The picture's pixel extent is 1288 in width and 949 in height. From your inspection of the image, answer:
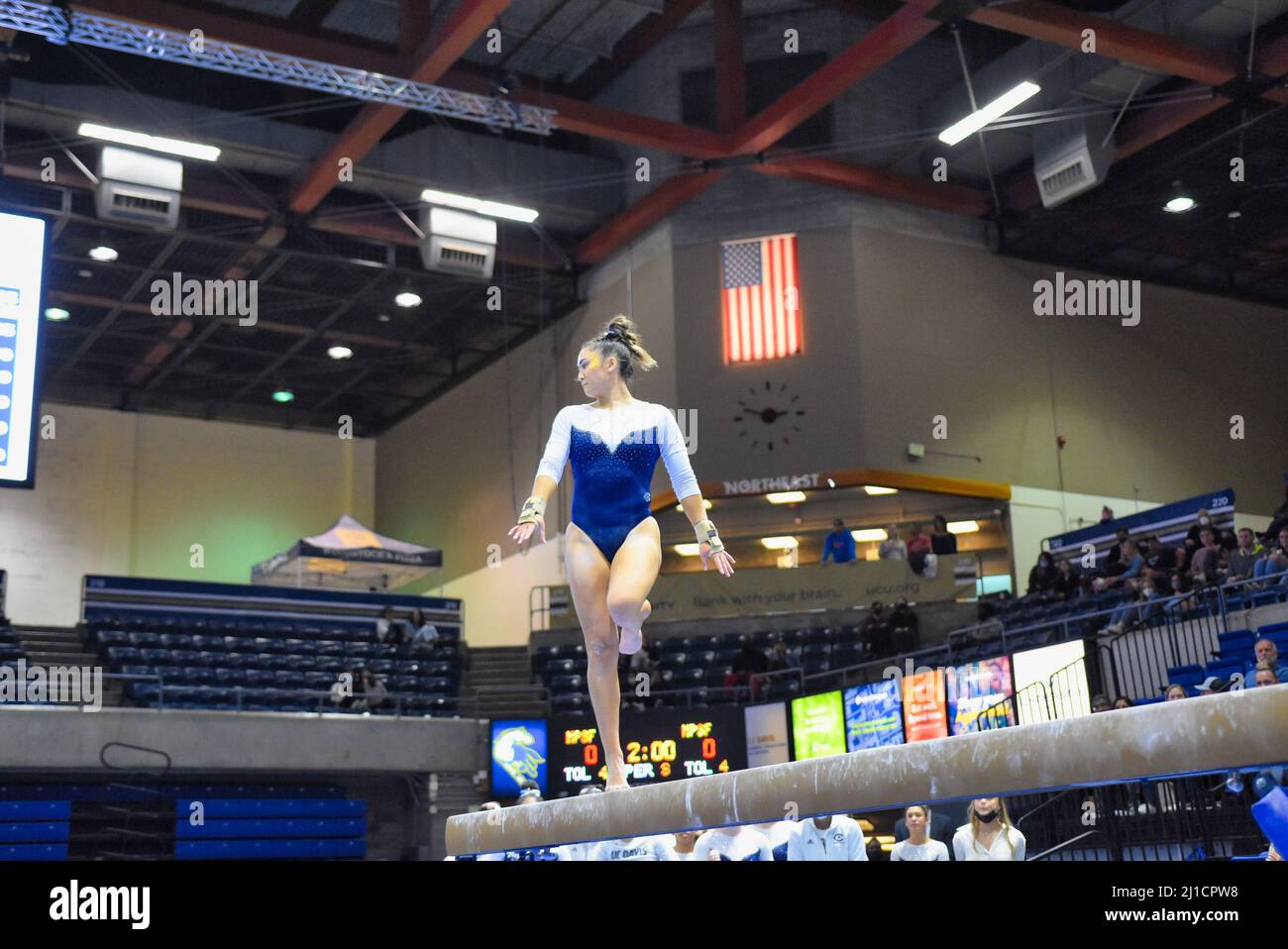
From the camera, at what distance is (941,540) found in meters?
20.5

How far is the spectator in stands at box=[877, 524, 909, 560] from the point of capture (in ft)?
68.2

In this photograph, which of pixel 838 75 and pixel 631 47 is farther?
pixel 631 47

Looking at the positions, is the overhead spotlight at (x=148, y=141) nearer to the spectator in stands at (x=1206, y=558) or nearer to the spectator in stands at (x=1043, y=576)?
the spectator in stands at (x=1043, y=576)

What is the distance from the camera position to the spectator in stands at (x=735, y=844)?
7.04 metres

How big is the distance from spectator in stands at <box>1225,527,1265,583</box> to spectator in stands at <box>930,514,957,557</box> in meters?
5.91

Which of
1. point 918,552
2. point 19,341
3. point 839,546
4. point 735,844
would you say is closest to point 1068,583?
point 918,552

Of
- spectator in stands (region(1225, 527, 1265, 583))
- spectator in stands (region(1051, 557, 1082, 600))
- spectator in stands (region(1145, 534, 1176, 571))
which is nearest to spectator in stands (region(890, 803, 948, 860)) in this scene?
spectator in stands (region(1225, 527, 1265, 583))

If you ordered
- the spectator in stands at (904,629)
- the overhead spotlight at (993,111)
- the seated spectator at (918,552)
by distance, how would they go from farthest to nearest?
1. the seated spectator at (918,552)
2. the spectator in stands at (904,629)
3. the overhead spotlight at (993,111)

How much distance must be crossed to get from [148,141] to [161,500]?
1232 centimetres

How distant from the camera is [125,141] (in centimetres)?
1781

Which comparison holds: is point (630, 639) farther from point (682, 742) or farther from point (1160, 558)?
point (1160, 558)

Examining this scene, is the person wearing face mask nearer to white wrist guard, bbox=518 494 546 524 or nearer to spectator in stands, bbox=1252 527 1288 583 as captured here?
white wrist guard, bbox=518 494 546 524

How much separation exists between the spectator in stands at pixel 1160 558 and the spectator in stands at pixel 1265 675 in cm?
539

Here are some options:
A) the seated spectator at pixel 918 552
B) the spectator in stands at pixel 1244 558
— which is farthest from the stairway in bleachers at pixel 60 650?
the spectator in stands at pixel 1244 558
